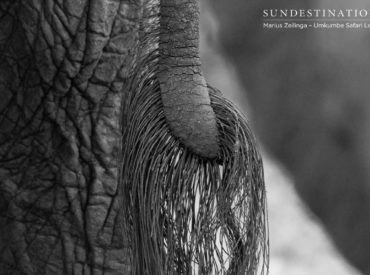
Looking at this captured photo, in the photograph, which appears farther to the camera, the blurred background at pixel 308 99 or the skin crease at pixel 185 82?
the blurred background at pixel 308 99

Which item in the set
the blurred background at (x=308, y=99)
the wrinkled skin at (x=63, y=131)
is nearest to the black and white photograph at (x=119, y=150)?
the wrinkled skin at (x=63, y=131)

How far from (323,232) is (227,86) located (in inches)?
15.9

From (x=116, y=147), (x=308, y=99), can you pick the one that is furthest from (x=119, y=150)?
(x=308, y=99)

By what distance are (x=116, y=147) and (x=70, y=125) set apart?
0.06 metres

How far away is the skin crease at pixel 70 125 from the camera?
832 millimetres

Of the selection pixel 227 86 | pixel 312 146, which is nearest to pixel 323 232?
pixel 312 146

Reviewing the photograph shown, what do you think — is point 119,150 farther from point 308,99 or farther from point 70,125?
point 308,99

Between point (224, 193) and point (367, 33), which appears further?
point (367, 33)

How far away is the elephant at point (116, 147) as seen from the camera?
0.84 m

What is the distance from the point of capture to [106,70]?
84 centimetres

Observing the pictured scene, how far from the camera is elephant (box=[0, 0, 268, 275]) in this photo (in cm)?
84

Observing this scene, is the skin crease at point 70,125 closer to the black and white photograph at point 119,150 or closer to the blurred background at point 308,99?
the black and white photograph at point 119,150

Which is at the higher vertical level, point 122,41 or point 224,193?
point 122,41

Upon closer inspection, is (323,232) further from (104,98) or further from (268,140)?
(104,98)
